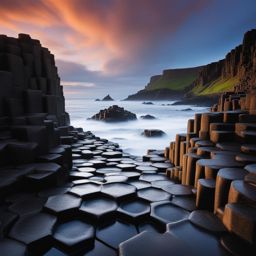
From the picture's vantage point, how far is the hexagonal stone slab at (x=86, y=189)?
3496mm

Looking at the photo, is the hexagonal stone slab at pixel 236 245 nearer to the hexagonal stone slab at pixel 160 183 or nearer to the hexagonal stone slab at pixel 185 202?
the hexagonal stone slab at pixel 185 202

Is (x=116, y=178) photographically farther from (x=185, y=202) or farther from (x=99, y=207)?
(x=185, y=202)

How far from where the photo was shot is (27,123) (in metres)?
5.45

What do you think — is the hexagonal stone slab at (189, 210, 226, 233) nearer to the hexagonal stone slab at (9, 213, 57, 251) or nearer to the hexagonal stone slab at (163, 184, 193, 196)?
the hexagonal stone slab at (163, 184, 193, 196)

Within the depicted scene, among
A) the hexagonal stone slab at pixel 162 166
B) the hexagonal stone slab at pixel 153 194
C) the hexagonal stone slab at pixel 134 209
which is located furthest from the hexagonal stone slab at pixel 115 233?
the hexagonal stone slab at pixel 162 166

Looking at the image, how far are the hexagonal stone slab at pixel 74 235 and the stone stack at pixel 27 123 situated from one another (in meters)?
1.25

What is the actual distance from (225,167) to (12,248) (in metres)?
2.82

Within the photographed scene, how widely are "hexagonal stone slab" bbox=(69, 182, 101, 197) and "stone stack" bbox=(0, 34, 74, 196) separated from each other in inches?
19.3

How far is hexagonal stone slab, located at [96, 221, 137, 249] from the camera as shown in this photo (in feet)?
8.13

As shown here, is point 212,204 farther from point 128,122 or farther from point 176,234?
point 128,122

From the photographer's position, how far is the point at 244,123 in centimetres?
438

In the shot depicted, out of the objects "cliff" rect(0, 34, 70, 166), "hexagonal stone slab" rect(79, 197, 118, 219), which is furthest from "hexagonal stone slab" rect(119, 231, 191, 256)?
"cliff" rect(0, 34, 70, 166)

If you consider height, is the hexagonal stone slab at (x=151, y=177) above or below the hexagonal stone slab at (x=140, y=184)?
below

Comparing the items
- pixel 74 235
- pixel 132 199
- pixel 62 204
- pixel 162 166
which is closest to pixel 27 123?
pixel 62 204
